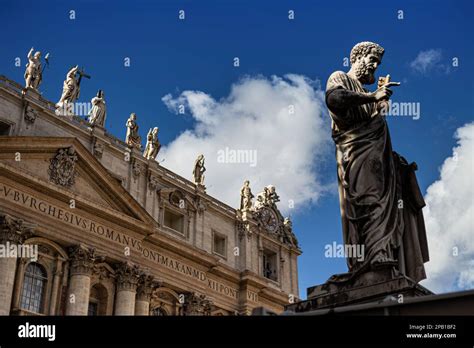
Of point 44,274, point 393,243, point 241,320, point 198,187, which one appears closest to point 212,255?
point 198,187

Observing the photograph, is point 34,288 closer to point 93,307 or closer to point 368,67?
point 93,307

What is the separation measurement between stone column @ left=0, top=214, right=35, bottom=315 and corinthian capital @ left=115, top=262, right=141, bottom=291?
5004mm

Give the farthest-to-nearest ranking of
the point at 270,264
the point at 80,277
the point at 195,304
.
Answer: the point at 270,264
the point at 195,304
the point at 80,277

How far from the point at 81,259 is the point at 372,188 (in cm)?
2185

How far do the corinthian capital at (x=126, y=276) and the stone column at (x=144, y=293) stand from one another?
1.80 ft

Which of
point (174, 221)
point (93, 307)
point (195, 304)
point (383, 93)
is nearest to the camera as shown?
point (383, 93)

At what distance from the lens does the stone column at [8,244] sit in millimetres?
23672

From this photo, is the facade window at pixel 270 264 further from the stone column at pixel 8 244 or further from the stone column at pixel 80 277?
the stone column at pixel 8 244

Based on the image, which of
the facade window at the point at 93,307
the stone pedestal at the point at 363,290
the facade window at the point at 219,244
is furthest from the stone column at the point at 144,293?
the stone pedestal at the point at 363,290

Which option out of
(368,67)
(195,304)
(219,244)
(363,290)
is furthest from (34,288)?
(363,290)

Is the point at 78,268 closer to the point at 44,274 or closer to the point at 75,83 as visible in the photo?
the point at 44,274

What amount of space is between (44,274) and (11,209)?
3.36 m

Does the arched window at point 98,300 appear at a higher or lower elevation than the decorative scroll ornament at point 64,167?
lower

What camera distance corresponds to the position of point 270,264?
1564 inches
